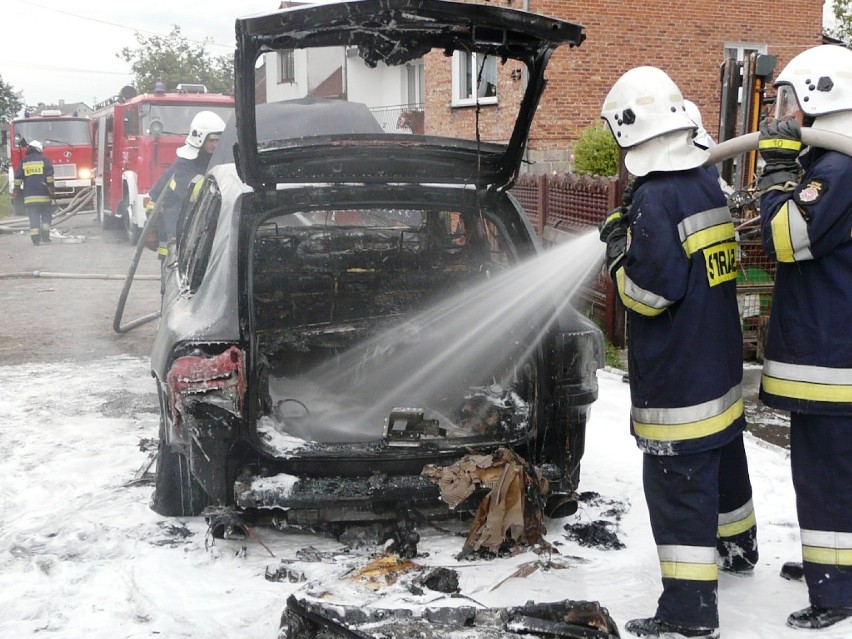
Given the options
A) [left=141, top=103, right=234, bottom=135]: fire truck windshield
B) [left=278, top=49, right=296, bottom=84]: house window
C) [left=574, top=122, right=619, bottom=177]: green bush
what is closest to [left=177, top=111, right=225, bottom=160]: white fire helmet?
[left=574, top=122, right=619, bottom=177]: green bush

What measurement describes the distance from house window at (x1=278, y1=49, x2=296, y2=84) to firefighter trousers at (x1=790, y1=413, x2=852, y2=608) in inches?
1190

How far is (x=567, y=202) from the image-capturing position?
8.76m

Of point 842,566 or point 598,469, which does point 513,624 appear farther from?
point 598,469

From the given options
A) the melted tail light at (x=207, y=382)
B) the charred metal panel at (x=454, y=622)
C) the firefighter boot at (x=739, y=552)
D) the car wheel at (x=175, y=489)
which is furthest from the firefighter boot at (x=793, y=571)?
the car wheel at (x=175, y=489)

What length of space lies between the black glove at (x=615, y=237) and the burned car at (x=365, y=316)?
25.9 inches

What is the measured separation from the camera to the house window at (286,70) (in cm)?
3216

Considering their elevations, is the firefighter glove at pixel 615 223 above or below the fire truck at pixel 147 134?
below

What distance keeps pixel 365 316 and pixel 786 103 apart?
2342 millimetres

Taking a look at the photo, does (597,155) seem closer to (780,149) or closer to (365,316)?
(365,316)

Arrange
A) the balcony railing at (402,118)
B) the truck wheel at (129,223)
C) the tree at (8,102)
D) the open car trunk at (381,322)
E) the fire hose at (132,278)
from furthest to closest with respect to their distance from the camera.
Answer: the tree at (8,102) < the balcony railing at (402,118) < the truck wheel at (129,223) < the fire hose at (132,278) < the open car trunk at (381,322)

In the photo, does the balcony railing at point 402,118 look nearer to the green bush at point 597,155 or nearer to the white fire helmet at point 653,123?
the green bush at point 597,155

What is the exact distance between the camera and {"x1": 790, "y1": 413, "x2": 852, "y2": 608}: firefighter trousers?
9.86 ft

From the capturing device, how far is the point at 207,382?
338cm

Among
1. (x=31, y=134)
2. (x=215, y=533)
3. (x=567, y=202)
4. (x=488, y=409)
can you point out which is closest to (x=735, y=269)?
(x=488, y=409)
